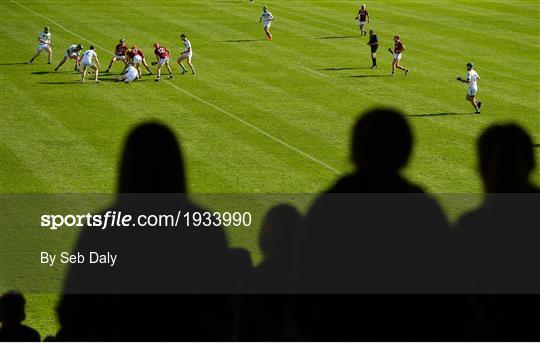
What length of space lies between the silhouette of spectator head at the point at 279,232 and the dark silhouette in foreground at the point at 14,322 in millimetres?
1585

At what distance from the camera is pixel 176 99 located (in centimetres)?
3178

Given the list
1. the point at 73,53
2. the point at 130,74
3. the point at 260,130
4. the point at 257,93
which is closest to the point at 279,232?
the point at 260,130

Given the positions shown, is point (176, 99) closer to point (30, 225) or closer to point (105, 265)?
point (30, 225)

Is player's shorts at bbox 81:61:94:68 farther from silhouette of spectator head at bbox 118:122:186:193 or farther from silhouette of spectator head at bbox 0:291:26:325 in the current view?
silhouette of spectator head at bbox 118:122:186:193

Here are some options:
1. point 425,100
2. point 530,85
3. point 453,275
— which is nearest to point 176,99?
point 425,100

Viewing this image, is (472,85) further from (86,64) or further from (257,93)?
(86,64)

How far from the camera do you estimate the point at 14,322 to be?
554cm

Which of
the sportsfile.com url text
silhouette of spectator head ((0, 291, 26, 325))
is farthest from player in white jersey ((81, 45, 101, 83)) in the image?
the sportsfile.com url text

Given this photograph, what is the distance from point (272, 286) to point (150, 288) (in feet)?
2.16

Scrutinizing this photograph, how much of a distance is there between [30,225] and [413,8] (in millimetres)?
44022

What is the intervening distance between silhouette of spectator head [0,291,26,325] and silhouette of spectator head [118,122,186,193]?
167 cm

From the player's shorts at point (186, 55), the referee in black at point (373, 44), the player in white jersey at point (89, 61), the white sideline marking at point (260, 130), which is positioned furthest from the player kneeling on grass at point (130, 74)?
the referee in black at point (373, 44)

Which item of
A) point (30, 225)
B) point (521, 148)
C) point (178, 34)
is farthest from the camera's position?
point (178, 34)

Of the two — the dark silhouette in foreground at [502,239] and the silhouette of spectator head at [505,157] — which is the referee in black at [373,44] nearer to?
the dark silhouette in foreground at [502,239]
